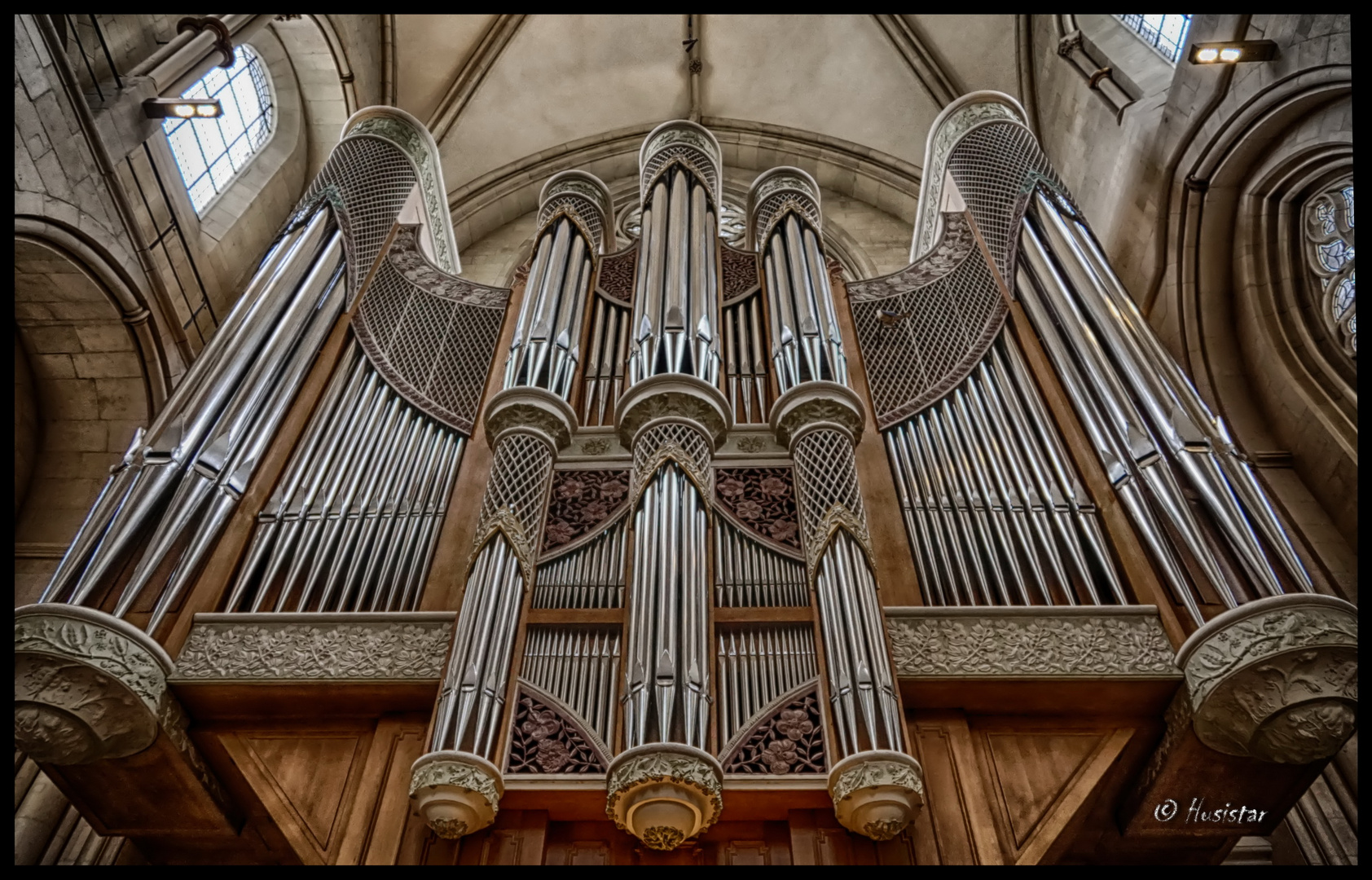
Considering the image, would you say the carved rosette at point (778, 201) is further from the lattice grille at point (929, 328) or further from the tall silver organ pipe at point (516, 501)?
the tall silver organ pipe at point (516, 501)

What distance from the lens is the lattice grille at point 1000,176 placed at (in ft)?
27.3

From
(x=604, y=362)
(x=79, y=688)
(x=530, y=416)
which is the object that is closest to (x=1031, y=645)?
(x=530, y=416)

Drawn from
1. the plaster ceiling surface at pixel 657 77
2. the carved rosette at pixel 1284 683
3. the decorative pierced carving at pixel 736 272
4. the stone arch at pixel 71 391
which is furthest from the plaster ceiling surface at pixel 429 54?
the carved rosette at pixel 1284 683

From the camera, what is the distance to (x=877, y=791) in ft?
14.0

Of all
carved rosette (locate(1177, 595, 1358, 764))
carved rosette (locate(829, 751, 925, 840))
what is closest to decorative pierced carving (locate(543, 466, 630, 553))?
carved rosette (locate(829, 751, 925, 840))

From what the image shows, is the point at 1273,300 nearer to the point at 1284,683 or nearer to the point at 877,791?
the point at 1284,683

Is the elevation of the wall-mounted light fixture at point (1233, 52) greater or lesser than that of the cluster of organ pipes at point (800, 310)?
greater

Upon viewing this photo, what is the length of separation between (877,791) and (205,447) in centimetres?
402

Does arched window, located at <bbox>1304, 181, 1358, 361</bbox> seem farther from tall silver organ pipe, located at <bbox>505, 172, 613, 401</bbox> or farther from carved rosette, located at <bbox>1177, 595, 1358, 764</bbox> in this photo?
tall silver organ pipe, located at <bbox>505, 172, 613, 401</bbox>

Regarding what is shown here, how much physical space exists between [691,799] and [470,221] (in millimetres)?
10885

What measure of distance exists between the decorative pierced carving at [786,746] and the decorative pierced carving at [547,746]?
0.58 m

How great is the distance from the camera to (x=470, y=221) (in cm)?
1395

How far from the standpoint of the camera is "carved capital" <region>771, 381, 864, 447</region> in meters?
6.27
